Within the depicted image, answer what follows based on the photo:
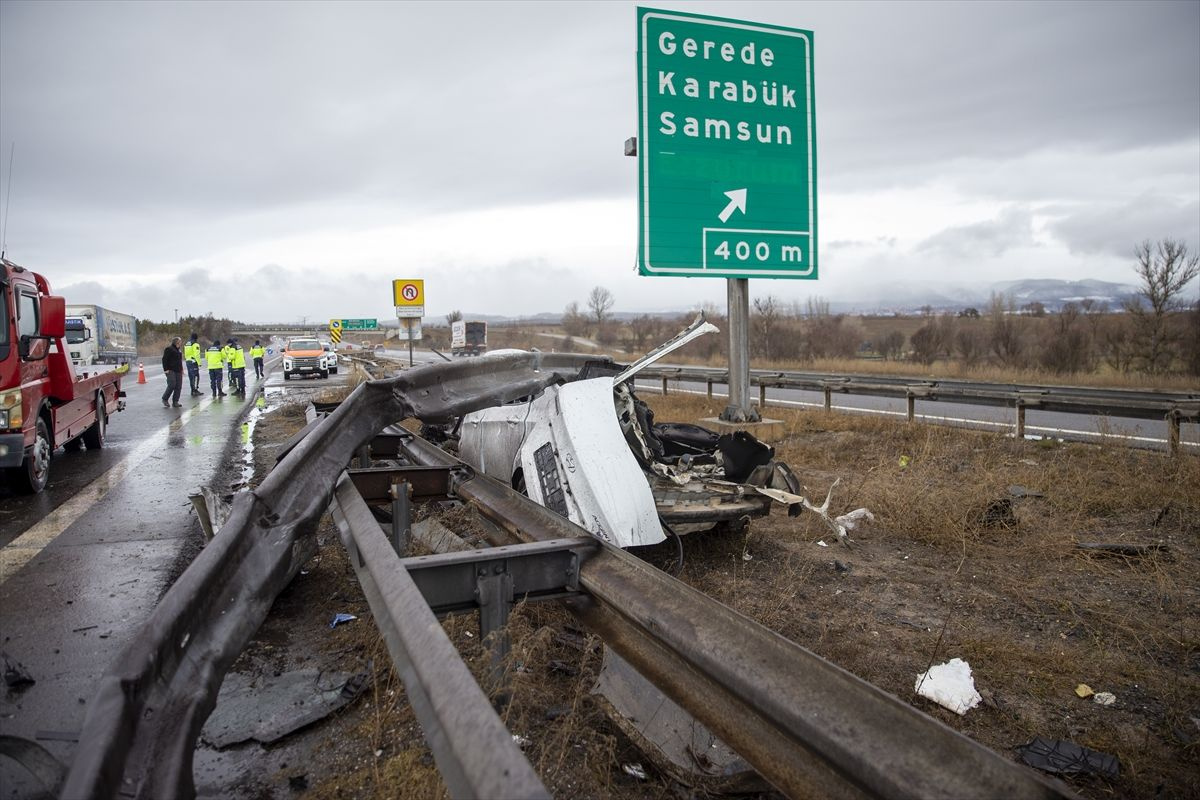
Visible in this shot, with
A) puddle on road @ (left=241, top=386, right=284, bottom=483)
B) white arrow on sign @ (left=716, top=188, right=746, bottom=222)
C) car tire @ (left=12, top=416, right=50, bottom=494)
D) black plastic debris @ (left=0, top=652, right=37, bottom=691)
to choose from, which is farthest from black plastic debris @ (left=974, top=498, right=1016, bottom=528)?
car tire @ (left=12, top=416, right=50, bottom=494)

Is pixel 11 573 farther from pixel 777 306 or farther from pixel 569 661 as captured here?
pixel 777 306

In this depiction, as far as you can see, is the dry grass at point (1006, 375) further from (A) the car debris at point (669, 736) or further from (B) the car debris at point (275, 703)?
(B) the car debris at point (275, 703)

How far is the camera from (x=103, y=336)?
1467 inches

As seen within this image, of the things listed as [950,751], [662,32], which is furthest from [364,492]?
[662,32]

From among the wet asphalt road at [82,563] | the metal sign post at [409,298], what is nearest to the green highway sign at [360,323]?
the metal sign post at [409,298]

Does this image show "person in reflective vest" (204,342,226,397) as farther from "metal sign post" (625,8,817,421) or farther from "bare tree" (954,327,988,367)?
"bare tree" (954,327,988,367)

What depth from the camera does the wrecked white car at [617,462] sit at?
4.72 meters

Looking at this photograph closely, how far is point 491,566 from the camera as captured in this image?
3201 mm

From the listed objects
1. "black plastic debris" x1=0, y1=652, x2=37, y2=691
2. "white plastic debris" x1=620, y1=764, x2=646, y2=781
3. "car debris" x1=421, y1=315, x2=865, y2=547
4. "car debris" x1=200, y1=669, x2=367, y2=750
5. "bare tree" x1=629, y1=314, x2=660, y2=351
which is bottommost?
"white plastic debris" x1=620, y1=764, x2=646, y2=781

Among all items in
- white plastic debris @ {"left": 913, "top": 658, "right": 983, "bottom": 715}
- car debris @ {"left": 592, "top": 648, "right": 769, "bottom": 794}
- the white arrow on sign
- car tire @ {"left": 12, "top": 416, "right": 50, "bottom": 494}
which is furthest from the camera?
car tire @ {"left": 12, "top": 416, "right": 50, "bottom": 494}

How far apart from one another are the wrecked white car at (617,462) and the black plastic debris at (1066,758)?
215cm

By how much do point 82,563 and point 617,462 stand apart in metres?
4.43

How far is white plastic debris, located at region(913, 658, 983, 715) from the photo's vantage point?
144 inches

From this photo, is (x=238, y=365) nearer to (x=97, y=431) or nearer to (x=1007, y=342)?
(x=97, y=431)
